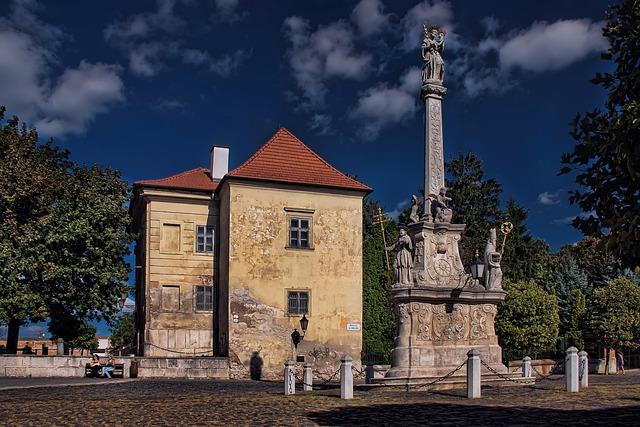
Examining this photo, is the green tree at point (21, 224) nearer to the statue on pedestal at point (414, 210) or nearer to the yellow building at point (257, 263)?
the yellow building at point (257, 263)

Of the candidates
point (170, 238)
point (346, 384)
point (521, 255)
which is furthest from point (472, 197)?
point (346, 384)

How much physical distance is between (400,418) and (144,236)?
24.8 metres

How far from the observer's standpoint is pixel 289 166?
34.5m

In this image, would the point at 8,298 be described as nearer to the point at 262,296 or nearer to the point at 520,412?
the point at 262,296

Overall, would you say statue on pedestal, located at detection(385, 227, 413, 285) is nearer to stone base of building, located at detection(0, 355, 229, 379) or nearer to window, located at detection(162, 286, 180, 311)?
stone base of building, located at detection(0, 355, 229, 379)

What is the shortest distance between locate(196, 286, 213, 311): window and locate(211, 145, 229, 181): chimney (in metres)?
5.77

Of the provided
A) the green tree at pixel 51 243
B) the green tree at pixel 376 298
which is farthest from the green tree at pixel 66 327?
the green tree at pixel 376 298

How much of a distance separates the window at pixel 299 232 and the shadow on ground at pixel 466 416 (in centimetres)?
1855

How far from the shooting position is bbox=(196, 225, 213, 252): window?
3466 centimetres

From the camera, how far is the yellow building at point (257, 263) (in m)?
32.2

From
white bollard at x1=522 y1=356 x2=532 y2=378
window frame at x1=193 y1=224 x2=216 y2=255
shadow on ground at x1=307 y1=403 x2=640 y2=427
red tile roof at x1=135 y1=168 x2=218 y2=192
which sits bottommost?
white bollard at x1=522 y1=356 x2=532 y2=378

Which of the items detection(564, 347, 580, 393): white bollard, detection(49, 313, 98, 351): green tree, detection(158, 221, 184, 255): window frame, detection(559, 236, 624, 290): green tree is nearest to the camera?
detection(564, 347, 580, 393): white bollard

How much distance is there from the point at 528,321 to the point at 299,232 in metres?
11.7

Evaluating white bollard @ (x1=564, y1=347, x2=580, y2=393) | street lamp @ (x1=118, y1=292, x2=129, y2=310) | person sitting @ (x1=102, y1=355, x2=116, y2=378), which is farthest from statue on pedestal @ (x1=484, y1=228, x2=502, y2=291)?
street lamp @ (x1=118, y1=292, x2=129, y2=310)
